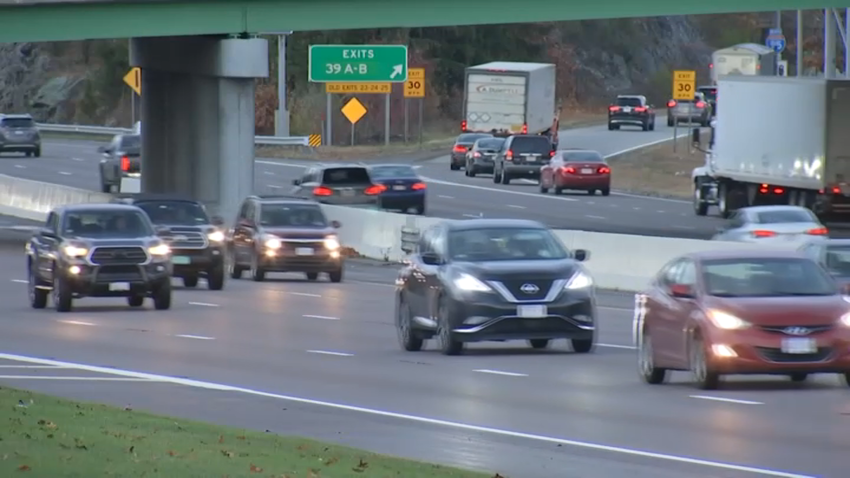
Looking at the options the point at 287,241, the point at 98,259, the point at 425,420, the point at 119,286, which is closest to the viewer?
the point at 425,420

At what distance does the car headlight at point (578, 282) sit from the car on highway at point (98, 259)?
363 inches

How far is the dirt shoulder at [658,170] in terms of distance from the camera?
73.5 m

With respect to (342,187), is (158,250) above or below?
above

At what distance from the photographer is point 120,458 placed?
36.6 ft

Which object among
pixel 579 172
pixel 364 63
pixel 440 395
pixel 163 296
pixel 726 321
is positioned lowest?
pixel 579 172

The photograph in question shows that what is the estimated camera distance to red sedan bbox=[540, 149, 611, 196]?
68.7 m

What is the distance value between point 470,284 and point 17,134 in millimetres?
65781

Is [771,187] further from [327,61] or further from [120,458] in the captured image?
[120,458]

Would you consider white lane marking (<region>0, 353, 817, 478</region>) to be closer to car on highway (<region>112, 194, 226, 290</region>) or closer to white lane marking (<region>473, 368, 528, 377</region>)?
white lane marking (<region>473, 368, 528, 377</region>)

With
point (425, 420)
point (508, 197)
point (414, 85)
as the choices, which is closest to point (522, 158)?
point (508, 197)

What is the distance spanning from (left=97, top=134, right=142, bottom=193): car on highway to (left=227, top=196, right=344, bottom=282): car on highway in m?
25.8

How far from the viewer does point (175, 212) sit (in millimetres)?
36812

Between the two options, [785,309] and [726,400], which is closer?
[726,400]

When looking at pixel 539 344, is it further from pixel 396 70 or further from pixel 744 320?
pixel 396 70
